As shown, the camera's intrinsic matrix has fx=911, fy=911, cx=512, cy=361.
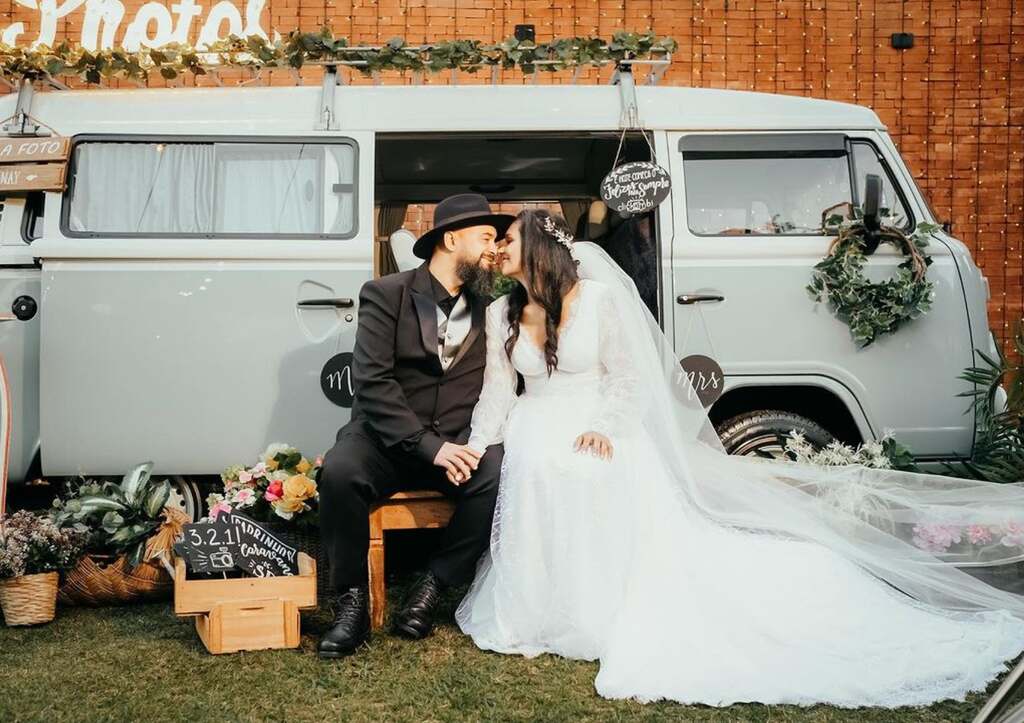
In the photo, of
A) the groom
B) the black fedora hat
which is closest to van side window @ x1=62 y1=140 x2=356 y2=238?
the black fedora hat

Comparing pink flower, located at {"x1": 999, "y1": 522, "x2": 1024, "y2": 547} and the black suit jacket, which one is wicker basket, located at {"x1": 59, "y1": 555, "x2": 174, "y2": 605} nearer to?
the black suit jacket

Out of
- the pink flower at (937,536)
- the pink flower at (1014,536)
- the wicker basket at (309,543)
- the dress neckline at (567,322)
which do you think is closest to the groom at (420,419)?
the dress neckline at (567,322)

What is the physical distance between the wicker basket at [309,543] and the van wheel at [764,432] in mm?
2130

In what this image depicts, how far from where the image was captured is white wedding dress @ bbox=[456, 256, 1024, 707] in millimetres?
3031

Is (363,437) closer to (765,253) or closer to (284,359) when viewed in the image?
(284,359)

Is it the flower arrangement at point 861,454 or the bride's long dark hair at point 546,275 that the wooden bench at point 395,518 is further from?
the flower arrangement at point 861,454

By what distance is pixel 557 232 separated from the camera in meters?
3.97

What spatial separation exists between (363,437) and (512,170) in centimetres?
276

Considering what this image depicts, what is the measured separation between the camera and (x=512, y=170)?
19.6 ft

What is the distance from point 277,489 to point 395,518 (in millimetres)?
626

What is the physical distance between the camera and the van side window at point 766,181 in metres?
4.79

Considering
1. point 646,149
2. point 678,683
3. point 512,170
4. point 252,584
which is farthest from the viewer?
point 512,170

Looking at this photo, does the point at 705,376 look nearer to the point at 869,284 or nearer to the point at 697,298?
the point at 697,298

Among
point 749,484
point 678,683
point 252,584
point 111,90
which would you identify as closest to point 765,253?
point 749,484
